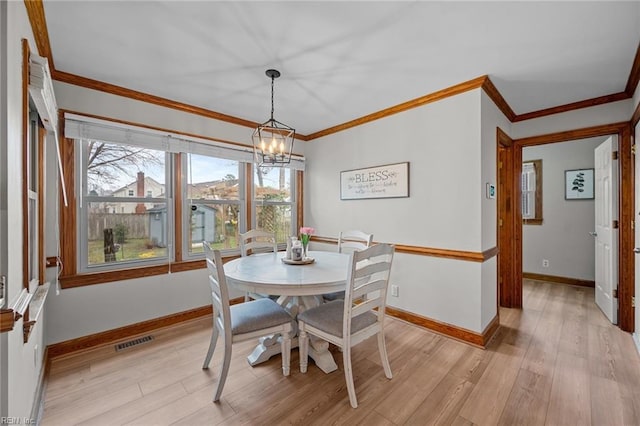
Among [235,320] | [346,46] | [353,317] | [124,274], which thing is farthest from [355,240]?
[124,274]

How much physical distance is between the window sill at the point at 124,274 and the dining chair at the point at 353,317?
5.45ft

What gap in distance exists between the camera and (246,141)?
3.46m

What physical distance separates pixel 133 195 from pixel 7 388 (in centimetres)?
197

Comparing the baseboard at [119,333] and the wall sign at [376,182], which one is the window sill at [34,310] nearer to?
the baseboard at [119,333]

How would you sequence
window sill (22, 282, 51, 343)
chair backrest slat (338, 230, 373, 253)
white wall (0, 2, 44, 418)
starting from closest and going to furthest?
white wall (0, 2, 44, 418) < window sill (22, 282, 51, 343) < chair backrest slat (338, 230, 373, 253)

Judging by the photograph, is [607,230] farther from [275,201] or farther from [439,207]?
[275,201]

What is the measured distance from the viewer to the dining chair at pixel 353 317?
66.0 inches

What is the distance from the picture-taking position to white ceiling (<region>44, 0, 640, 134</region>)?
1577 mm

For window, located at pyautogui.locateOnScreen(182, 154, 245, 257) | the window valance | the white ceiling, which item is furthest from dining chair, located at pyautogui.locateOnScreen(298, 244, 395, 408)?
the window valance

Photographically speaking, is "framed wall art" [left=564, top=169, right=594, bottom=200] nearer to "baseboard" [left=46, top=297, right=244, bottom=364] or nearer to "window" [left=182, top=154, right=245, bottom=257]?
"window" [left=182, top=154, right=245, bottom=257]

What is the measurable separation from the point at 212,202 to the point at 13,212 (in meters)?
2.05

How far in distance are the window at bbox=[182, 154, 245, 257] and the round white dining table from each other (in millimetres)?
983

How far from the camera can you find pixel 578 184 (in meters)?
4.20

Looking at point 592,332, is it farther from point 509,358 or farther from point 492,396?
point 492,396
